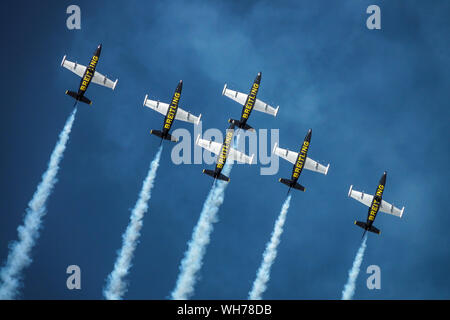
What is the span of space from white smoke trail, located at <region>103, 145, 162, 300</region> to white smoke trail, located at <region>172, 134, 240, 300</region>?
913 centimetres

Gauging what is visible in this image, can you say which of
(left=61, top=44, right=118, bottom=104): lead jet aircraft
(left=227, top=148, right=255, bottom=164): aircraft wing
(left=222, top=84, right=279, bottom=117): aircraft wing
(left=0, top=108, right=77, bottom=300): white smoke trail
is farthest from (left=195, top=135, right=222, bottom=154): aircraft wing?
(left=0, top=108, right=77, bottom=300): white smoke trail

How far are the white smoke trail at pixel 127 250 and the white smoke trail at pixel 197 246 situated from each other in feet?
30.0

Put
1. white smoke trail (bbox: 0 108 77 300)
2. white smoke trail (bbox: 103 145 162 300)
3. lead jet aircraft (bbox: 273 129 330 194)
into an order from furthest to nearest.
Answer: lead jet aircraft (bbox: 273 129 330 194), white smoke trail (bbox: 0 108 77 300), white smoke trail (bbox: 103 145 162 300)

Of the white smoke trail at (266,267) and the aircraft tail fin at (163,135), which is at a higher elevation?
the aircraft tail fin at (163,135)

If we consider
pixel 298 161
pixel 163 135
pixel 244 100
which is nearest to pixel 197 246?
pixel 163 135

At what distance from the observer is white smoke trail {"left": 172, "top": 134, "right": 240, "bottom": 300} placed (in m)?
143

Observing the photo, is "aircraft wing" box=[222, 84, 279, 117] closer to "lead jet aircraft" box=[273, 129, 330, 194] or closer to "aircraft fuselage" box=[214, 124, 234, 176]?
"lead jet aircraft" box=[273, 129, 330, 194]

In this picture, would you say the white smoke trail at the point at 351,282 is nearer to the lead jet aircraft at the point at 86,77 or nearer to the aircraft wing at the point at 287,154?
the aircraft wing at the point at 287,154

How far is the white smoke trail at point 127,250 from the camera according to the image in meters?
142

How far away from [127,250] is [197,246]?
12503mm

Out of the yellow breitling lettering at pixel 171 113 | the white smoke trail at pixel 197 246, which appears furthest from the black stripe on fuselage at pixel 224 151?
the yellow breitling lettering at pixel 171 113

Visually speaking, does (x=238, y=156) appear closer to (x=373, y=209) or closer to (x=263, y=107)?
(x=263, y=107)
